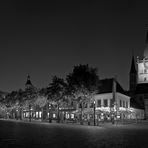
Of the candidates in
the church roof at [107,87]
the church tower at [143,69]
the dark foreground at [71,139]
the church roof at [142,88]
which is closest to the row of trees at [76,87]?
the church roof at [107,87]

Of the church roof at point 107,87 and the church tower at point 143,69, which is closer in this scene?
the church roof at point 107,87

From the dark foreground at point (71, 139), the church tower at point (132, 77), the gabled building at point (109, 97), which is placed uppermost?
the church tower at point (132, 77)

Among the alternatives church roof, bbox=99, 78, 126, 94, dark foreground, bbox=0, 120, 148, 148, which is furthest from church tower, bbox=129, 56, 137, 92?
dark foreground, bbox=0, 120, 148, 148

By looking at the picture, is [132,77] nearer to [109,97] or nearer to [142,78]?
[142,78]

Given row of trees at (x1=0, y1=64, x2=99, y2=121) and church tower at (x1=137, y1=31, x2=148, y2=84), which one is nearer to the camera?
row of trees at (x1=0, y1=64, x2=99, y2=121)

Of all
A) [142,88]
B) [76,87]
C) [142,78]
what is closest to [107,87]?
[76,87]

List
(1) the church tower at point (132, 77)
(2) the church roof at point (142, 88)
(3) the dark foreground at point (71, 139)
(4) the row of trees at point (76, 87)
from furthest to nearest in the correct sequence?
(1) the church tower at point (132, 77) → (2) the church roof at point (142, 88) → (4) the row of trees at point (76, 87) → (3) the dark foreground at point (71, 139)

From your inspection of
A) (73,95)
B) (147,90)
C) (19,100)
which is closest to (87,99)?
(73,95)

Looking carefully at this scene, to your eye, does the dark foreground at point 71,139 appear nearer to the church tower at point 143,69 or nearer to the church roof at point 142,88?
the church roof at point 142,88

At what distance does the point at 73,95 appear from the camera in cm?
6956

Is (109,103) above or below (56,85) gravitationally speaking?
below

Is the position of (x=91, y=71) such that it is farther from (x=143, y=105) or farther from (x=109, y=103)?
(x=143, y=105)

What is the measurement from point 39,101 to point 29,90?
9.68 metres

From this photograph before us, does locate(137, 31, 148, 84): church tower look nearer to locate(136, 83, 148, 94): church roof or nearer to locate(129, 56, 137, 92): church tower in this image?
locate(136, 83, 148, 94): church roof
